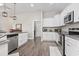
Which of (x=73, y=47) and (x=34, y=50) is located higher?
(x=73, y=47)

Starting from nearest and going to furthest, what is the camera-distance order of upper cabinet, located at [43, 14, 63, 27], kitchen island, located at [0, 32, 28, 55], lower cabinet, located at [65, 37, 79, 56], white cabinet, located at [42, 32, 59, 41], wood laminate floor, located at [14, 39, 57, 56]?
1. lower cabinet, located at [65, 37, 79, 56]
2. kitchen island, located at [0, 32, 28, 55]
3. wood laminate floor, located at [14, 39, 57, 56]
4. upper cabinet, located at [43, 14, 63, 27]
5. white cabinet, located at [42, 32, 59, 41]

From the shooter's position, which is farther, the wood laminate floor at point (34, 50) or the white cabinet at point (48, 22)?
the white cabinet at point (48, 22)

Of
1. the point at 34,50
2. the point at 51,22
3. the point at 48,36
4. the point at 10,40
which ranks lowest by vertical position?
the point at 34,50

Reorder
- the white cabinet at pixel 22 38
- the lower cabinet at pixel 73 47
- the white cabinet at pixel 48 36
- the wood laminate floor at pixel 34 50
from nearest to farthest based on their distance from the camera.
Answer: the lower cabinet at pixel 73 47 < the wood laminate floor at pixel 34 50 < the white cabinet at pixel 22 38 < the white cabinet at pixel 48 36

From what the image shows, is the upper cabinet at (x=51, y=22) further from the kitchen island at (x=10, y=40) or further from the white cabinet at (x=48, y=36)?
the kitchen island at (x=10, y=40)

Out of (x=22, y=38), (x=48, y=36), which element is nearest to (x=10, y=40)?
(x=22, y=38)

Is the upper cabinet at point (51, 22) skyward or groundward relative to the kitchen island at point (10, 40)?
skyward

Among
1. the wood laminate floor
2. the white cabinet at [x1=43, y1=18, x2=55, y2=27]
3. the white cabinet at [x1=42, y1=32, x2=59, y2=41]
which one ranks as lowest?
the wood laminate floor

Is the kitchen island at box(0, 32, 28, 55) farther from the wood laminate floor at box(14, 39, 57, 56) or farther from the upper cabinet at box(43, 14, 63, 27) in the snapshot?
the upper cabinet at box(43, 14, 63, 27)

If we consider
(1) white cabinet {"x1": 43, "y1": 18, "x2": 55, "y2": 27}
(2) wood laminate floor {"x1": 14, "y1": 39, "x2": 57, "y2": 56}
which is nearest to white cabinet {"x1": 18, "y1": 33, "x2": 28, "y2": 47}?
(2) wood laminate floor {"x1": 14, "y1": 39, "x2": 57, "y2": 56}

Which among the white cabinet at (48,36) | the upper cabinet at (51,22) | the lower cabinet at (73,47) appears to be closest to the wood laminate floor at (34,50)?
the lower cabinet at (73,47)

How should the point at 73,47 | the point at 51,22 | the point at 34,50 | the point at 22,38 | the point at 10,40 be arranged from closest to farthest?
the point at 73,47
the point at 10,40
the point at 34,50
the point at 22,38
the point at 51,22

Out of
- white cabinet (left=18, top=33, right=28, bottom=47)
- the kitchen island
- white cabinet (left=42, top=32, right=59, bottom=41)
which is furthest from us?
white cabinet (left=42, top=32, right=59, bottom=41)

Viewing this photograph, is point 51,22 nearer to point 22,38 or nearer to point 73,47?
point 22,38
